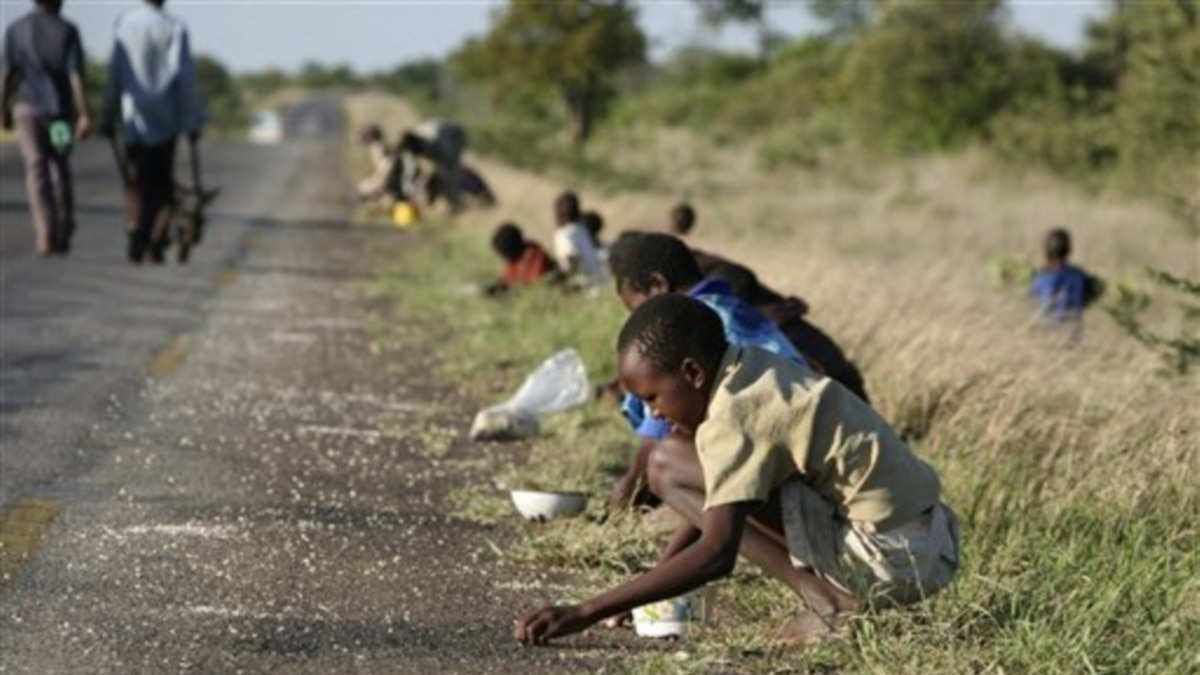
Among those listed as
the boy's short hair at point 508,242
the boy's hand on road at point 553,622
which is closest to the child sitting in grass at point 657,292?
the boy's hand on road at point 553,622

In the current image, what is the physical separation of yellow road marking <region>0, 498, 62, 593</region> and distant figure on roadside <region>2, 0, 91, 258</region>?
6.97 metres

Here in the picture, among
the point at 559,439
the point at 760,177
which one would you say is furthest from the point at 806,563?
the point at 760,177

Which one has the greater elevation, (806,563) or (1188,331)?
(806,563)

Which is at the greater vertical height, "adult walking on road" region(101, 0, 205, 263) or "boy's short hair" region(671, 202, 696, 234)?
"adult walking on road" region(101, 0, 205, 263)

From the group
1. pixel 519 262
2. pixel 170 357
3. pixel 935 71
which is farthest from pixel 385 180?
pixel 935 71

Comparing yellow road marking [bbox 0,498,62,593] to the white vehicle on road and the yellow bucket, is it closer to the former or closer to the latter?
the yellow bucket

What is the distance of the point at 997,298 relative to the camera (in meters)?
14.5

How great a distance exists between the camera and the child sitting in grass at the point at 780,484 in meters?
5.45

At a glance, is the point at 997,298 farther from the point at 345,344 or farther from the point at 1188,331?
the point at 345,344

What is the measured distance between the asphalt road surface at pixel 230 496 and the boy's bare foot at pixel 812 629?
51 centimetres

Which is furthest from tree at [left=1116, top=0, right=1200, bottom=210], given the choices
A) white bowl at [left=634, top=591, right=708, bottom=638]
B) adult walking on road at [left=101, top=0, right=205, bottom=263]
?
white bowl at [left=634, top=591, right=708, bottom=638]

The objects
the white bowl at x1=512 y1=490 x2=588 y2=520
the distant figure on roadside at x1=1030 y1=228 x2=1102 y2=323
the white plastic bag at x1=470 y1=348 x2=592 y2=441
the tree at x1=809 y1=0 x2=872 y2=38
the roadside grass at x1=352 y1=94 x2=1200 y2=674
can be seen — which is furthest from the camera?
the tree at x1=809 y1=0 x2=872 y2=38

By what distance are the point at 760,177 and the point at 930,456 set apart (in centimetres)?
3906

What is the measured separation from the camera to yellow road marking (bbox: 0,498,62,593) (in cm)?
668
